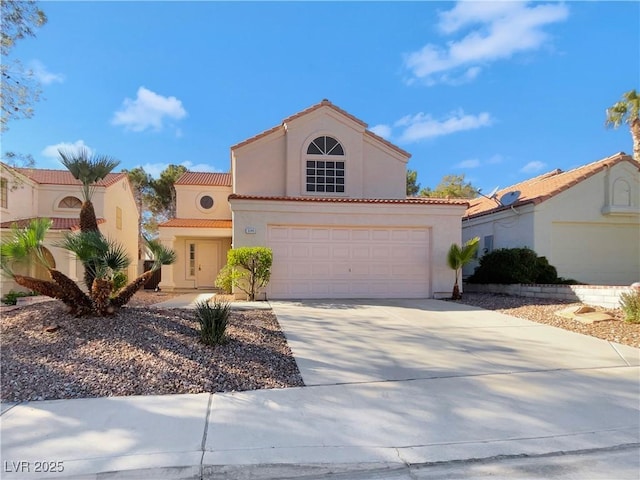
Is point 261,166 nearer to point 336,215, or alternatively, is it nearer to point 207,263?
point 336,215

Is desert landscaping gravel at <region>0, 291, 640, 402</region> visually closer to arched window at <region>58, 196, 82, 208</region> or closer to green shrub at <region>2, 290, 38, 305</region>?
green shrub at <region>2, 290, 38, 305</region>

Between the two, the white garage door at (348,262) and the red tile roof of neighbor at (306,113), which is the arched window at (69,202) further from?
the white garage door at (348,262)

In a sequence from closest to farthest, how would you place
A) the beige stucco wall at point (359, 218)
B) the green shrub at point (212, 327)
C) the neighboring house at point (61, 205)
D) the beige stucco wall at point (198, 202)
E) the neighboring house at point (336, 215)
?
the green shrub at point (212, 327) → the beige stucco wall at point (359, 218) → the neighboring house at point (336, 215) → the neighboring house at point (61, 205) → the beige stucco wall at point (198, 202)

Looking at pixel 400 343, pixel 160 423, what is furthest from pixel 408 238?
pixel 160 423

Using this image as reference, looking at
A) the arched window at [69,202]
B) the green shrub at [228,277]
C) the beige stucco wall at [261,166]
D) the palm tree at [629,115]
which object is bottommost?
the green shrub at [228,277]

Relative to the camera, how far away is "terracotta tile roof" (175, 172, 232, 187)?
19.7m

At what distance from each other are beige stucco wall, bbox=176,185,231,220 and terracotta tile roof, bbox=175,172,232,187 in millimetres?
221

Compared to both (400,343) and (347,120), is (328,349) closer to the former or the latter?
(400,343)

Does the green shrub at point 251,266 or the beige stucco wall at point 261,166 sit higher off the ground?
the beige stucco wall at point 261,166

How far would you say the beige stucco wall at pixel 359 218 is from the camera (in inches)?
485

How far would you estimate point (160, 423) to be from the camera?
4.04 m

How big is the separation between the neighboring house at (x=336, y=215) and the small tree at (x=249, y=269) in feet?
2.09

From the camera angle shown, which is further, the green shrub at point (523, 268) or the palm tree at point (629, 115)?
the palm tree at point (629, 115)

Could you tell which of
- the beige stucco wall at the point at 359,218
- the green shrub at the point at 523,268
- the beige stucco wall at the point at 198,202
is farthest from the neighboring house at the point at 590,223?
the beige stucco wall at the point at 198,202
